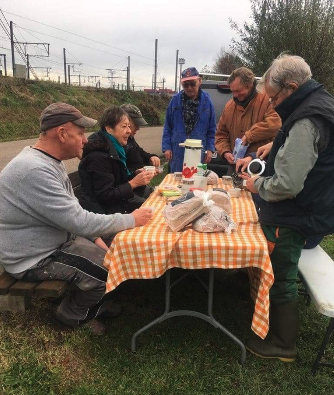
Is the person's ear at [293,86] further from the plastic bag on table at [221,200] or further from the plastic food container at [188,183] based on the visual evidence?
the plastic food container at [188,183]

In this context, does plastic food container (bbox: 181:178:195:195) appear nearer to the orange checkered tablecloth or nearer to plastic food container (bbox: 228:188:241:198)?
plastic food container (bbox: 228:188:241:198)

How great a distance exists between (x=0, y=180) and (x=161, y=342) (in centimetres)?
158

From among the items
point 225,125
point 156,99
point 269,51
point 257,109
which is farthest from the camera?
point 156,99

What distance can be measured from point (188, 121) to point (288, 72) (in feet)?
8.93

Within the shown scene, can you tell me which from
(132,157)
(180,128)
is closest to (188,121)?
(180,128)

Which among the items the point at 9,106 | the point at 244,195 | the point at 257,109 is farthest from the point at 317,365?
the point at 9,106

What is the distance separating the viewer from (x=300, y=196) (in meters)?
2.24

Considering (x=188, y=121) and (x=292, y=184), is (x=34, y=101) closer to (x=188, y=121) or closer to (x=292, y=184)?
(x=188, y=121)

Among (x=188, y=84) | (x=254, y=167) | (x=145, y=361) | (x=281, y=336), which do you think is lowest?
(x=145, y=361)

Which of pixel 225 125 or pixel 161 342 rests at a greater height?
pixel 225 125

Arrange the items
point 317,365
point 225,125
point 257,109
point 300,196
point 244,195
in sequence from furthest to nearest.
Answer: point 225,125, point 257,109, point 244,195, point 317,365, point 300,196

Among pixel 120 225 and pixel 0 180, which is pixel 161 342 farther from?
pixel 0 180

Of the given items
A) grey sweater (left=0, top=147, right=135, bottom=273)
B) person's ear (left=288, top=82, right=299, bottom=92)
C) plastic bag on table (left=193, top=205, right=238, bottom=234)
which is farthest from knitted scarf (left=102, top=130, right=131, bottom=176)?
person's ear (left=288, top=82, right=299, bottom=92)

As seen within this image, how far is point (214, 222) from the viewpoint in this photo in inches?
88.0
